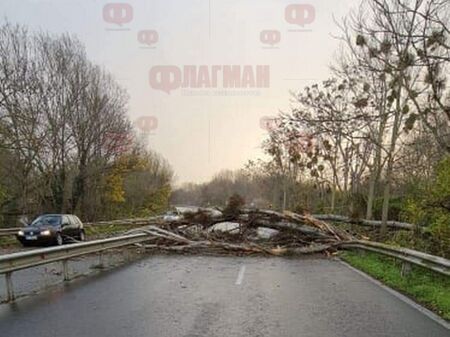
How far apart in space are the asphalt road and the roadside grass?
0.45m

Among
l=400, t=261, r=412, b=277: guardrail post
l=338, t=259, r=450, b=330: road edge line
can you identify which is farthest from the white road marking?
l=400, t=261, r=412, b=277: guardrail post

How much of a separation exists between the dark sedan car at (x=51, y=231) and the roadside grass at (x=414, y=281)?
15.1 m

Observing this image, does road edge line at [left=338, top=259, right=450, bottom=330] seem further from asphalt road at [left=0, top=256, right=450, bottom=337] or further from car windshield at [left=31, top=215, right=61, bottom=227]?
car windshield at [left=31, top=215, right=61, bottom=227]

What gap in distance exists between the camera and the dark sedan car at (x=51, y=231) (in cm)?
2720

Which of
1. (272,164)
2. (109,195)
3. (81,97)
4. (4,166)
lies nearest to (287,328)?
(4,166)

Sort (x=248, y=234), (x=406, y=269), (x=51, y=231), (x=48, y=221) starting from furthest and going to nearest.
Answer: (x=48, y=221) → (x=51, y=231) → (x=248, y=234) → (x=406, y=269)

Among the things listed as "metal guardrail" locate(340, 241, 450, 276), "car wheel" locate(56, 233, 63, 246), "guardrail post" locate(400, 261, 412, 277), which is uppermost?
"metal guardrail" locate(340, 241, 450, 276)

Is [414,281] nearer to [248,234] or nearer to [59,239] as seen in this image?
[248,234]

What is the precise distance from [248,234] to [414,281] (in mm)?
13215

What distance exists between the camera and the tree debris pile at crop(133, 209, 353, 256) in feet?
73.6

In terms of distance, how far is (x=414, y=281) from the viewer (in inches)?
510

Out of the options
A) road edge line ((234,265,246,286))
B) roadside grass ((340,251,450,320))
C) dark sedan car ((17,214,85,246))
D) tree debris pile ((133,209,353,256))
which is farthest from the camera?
dark sedan car ((17,214,85,246))

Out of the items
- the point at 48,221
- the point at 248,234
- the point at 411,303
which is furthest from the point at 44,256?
the point at 48,221

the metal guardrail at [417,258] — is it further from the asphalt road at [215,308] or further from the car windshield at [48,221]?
the car windshield at [48,221]
